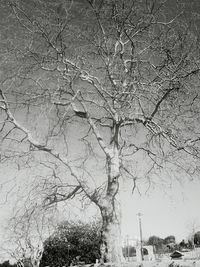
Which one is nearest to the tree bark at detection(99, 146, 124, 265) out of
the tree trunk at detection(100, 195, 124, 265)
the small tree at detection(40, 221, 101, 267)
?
the tree trunk at detection(100, 195, 124, 265)

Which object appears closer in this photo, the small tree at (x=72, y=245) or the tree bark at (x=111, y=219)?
the tree bark at (x=111, y=219)

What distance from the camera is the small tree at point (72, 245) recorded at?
31.0 metres

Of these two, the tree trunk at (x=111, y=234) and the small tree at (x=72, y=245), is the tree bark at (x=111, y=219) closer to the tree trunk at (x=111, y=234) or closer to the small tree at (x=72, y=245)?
the tree trunk at (x=111, y=234)

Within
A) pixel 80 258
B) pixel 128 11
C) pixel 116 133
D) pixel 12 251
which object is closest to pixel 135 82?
pixel 116 133

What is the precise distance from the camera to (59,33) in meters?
6.89

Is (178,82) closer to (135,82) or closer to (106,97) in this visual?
(135,82)

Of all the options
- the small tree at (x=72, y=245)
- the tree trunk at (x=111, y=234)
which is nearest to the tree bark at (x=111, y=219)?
the tree trunk at (x=111, y=234)

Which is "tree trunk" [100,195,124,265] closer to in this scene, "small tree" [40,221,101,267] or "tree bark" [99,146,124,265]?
"tree bark" [99,146,124,265]

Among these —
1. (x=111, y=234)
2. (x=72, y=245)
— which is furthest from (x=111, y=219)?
(x=72, y=245)

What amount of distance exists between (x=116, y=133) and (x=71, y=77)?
187 centimetres

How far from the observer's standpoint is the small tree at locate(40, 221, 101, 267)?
102 ft

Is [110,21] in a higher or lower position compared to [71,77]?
higher

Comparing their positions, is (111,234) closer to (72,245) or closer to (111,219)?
(111,219)

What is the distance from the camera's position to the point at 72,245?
31828mm
